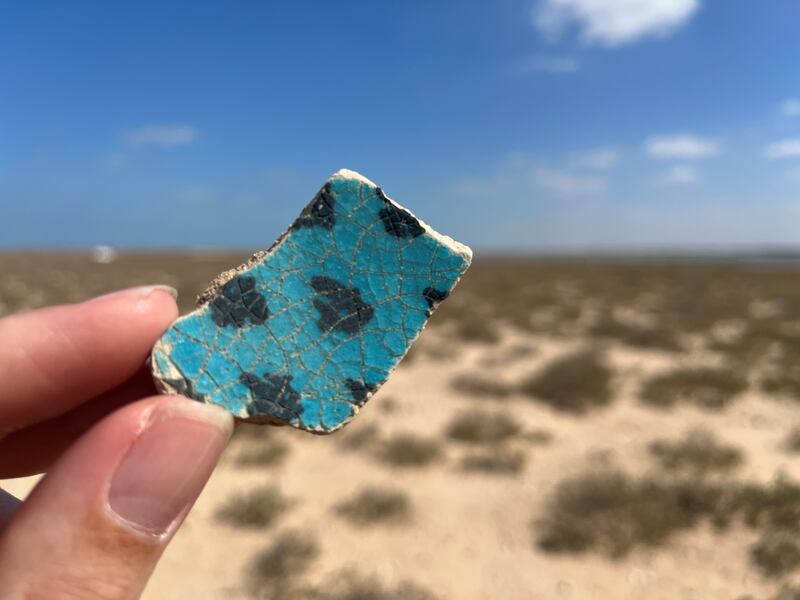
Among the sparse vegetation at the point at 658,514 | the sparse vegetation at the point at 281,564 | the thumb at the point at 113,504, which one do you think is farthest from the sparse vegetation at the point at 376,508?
the thumb at the point at 113,504

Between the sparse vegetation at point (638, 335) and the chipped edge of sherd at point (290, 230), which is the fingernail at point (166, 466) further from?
the sparse vegetation at point (638, 335)

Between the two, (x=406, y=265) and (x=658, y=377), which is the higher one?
(x=406, y=265)

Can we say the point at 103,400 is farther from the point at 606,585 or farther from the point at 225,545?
the point at 606,585

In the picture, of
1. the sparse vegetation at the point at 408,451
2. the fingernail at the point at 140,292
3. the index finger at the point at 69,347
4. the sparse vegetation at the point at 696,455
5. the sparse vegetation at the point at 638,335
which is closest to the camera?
the index finger at the point at 69,347

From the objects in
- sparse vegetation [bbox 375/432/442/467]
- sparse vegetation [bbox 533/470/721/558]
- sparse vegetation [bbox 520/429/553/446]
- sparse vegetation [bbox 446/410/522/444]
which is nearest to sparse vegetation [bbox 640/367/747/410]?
sparse vegetation [bbox 520/429/553/446]

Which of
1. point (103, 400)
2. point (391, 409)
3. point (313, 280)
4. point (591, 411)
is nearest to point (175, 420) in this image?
point (313, 280)

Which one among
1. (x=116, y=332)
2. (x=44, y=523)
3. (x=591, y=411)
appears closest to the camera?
(x=44, y=523)
